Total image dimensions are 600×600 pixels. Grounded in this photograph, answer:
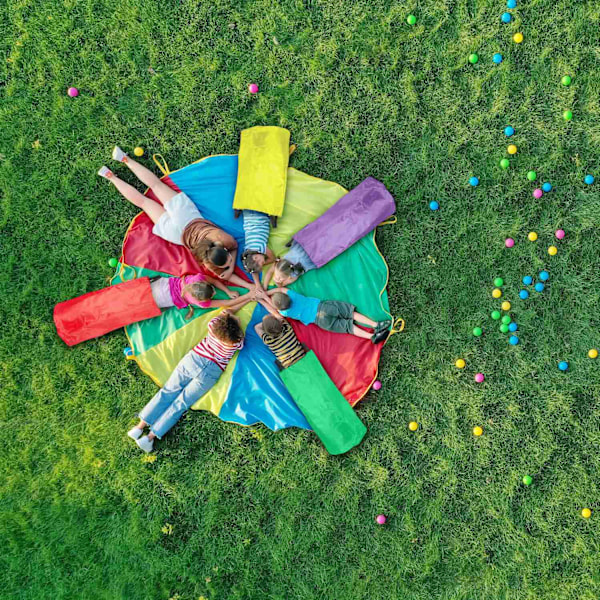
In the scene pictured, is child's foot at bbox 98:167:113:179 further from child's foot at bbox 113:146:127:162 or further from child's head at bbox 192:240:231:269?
child's head at bbox 192:240:231:269

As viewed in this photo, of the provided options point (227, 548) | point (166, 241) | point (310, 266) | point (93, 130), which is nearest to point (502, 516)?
point (227, 548)

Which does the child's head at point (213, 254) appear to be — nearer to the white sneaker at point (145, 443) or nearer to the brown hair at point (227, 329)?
the brown hair at point (227, 329)

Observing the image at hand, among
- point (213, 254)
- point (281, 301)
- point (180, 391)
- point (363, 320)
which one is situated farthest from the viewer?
point (180, 391)

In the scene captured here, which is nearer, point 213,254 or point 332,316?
point 213,254

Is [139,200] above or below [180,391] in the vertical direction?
above


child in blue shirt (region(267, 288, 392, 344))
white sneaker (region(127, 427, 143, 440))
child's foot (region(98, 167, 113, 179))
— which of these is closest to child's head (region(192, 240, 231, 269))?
child in blue shirt (region(267, 288, 392, 344))

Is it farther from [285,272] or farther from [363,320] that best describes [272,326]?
[363,320]

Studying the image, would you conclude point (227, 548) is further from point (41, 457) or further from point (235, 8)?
point (235, 8)

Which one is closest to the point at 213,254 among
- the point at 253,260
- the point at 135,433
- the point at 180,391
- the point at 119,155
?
the point at 253,260
